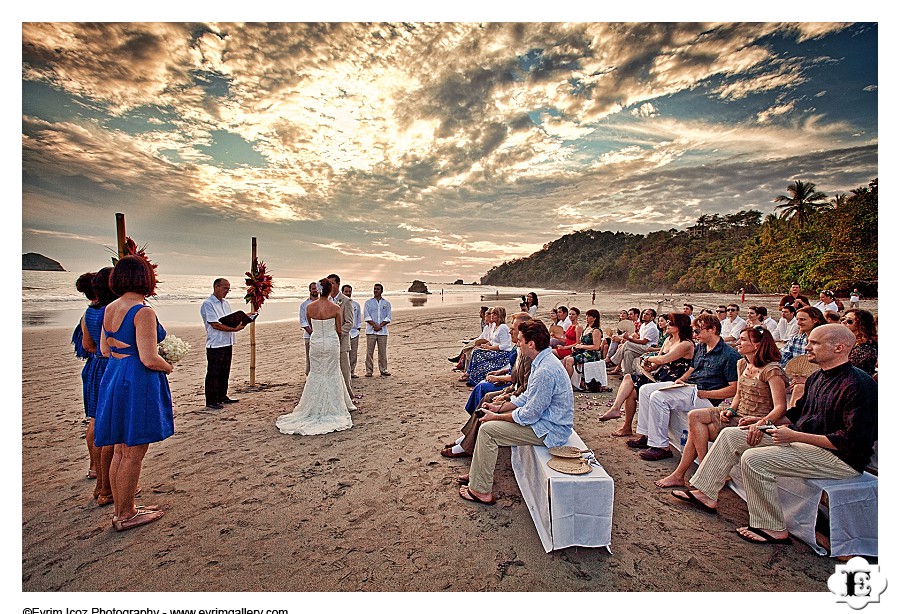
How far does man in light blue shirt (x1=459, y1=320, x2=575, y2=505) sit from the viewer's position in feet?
9.75

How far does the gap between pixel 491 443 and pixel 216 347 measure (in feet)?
14.2

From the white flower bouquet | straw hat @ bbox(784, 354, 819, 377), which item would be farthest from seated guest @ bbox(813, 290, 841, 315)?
the white flower bouquet

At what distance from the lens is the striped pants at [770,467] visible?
2494 millimetres

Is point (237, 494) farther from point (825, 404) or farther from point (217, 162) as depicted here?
point (217, 162)

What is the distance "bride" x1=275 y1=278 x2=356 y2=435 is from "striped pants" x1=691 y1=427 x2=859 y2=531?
12.7 ft

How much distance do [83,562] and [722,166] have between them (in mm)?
9971

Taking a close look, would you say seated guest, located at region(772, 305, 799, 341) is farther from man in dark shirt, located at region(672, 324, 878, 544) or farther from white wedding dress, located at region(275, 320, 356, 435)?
white wedding dress, located at region(275, 320, 356, 435)

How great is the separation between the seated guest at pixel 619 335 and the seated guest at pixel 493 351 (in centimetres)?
238

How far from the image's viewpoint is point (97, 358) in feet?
10.2

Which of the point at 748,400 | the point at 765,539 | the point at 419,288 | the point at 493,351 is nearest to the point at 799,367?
the point at 748,400

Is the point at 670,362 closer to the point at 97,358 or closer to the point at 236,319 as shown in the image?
the point at 236,319
